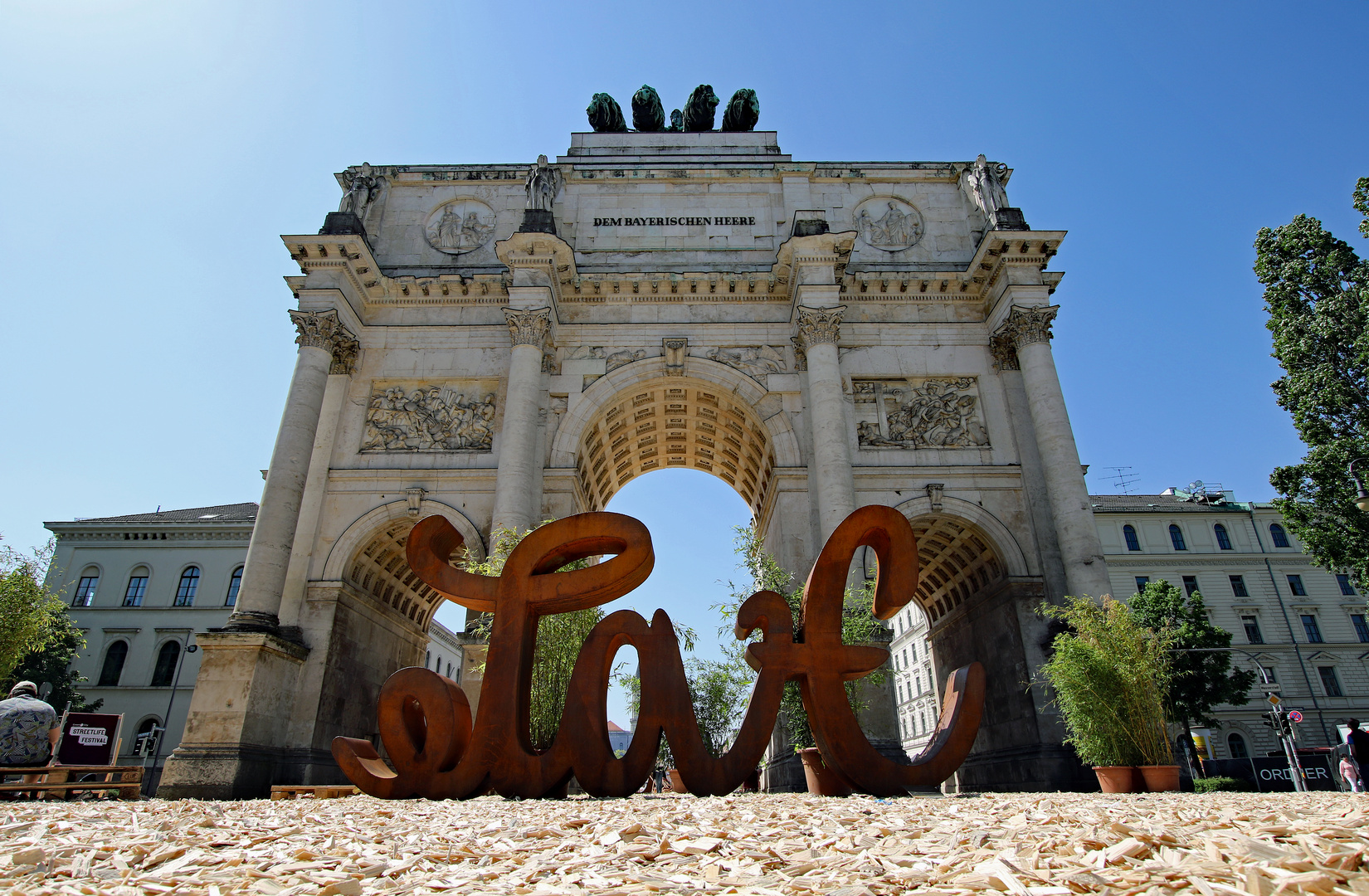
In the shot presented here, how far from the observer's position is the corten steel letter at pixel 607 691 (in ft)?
32.7

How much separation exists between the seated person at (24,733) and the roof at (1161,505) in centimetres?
5247

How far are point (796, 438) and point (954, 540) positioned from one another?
250 inches

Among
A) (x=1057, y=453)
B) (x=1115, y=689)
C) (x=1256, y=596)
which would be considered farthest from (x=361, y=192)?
(x=1256, y=596)

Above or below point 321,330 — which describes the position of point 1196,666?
below

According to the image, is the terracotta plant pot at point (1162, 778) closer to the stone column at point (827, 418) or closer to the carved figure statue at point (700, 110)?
the stone column at point (827, 418)

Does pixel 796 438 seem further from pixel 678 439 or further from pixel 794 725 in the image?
pixel 794 725

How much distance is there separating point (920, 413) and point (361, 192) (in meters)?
21.2

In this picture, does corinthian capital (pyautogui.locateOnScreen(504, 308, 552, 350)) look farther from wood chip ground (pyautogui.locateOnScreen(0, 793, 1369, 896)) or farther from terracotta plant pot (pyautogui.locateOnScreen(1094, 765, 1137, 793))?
terracotta plant pot (pyautogui.locateOnScreen(1094, 765, 1137, 793))

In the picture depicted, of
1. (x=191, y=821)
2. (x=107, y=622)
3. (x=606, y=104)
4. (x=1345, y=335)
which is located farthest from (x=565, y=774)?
(x=107, y=622)

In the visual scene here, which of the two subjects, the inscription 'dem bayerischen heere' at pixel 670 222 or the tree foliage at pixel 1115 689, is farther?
the inscription 'dem bayerischen heere' at pixel 670 222

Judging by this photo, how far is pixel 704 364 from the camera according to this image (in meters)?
24.8

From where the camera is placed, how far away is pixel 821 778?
11.4 meters

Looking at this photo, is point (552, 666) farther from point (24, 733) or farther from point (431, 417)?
point (431, 417)

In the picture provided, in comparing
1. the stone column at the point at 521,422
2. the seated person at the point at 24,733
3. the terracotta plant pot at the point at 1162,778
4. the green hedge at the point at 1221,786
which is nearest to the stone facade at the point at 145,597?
the stone column at the point at 521,422
